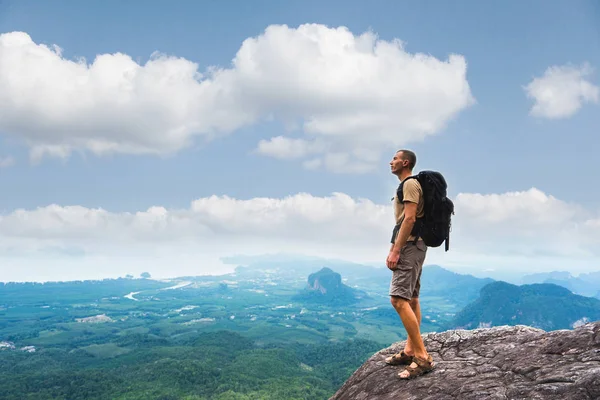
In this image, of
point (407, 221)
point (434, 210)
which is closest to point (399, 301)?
point (407, 221)

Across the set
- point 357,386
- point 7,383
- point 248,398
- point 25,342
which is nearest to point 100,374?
point 7,383

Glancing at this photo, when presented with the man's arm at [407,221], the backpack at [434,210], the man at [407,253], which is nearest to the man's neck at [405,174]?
the man at [407,253]

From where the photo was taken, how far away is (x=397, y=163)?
696 centimetres

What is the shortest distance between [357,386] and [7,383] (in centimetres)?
15105

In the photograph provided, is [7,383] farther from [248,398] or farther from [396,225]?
[396,225]

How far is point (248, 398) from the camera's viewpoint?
89.1 meters

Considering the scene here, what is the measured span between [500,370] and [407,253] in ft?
8.60

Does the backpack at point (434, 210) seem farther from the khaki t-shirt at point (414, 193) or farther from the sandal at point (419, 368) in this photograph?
the sandal at point (419, 368)

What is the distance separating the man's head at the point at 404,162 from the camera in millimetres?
6949

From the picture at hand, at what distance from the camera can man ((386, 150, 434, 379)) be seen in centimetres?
635

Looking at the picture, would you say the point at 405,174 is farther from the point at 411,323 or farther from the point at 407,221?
the point at 411,323

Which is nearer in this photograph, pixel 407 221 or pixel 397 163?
pixel 407 221

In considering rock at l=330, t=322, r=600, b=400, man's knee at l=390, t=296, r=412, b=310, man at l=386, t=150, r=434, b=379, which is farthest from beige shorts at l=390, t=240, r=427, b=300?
rock at l=330, t=322, r=600, b=400

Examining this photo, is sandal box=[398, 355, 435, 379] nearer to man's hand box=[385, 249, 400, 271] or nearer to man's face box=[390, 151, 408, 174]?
man's hand box=[385, 249, 400, 271]
